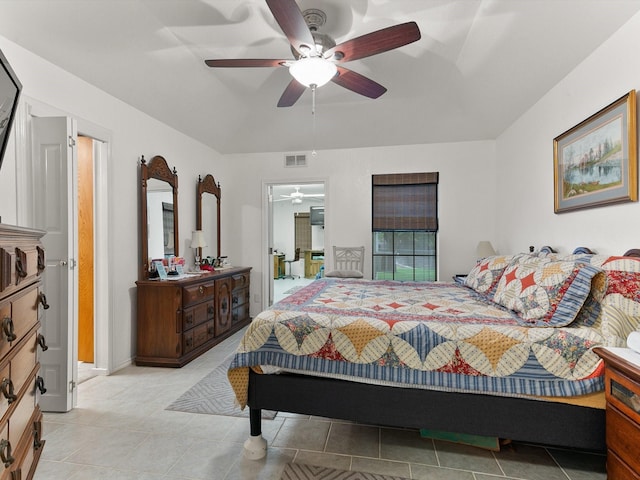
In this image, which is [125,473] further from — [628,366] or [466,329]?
[628,366]

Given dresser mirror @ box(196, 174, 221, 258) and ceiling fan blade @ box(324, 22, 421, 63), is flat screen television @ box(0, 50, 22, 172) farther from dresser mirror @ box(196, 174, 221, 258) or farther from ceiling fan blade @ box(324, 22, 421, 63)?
dresser mirror @ box(196, 174, 221, 258)

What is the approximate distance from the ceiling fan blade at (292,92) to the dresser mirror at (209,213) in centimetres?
198

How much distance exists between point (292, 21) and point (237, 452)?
7.96ft

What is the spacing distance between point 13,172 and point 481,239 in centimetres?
478

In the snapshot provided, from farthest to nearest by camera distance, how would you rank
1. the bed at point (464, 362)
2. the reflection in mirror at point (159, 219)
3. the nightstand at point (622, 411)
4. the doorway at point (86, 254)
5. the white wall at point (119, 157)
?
the reflection in mirror at point (159, 219) → the doorway at point (86, 254) → the white wall at point (119, 157) → the bed at point (464, 362) → the nightstand at point (622, 411)

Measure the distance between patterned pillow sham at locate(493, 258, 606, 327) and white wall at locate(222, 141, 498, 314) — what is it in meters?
2.58

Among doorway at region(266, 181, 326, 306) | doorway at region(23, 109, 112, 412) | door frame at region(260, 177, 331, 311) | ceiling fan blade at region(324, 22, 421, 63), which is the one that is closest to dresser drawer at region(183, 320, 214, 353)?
doorway at region(23, 109, 112, 412)

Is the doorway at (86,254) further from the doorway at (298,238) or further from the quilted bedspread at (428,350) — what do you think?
the doorway at (298,238)

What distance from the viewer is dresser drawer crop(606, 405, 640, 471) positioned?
1.27 metres

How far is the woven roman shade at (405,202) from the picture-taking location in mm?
4629

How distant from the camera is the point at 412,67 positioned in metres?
3.31

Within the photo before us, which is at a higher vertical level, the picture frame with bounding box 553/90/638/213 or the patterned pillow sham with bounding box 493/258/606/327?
the picture frame with bounding box 553/90/638/213

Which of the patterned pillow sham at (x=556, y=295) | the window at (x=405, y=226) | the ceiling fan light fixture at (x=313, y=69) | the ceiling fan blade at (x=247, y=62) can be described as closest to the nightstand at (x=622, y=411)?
the patterned pillow sham at (x=556, y=295)

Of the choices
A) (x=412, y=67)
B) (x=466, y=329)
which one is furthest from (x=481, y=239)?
(x=466, y=329)
